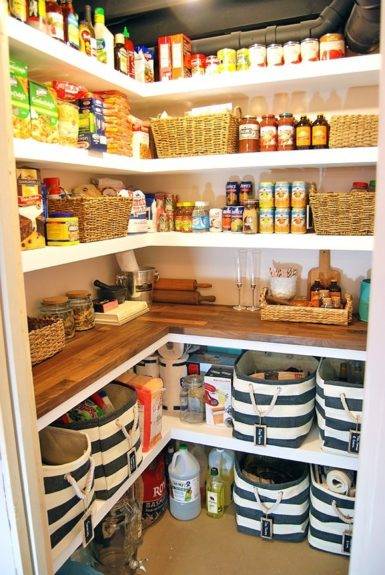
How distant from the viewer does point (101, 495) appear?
1.52 metres

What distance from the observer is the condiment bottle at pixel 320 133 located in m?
1.86

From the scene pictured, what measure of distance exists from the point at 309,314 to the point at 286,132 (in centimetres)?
83

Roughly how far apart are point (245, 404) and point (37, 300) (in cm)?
101

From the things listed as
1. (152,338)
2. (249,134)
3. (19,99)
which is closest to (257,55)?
(249,134)

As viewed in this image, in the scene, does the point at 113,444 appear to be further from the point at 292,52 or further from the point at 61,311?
the point at 292,52

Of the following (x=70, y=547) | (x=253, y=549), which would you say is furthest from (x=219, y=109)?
(x=253, y=549)

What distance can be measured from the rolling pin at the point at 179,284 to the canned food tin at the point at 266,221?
47cm

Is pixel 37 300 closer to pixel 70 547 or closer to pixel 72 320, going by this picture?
pixel 72 320

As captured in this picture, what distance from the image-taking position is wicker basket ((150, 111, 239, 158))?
6.37 feet

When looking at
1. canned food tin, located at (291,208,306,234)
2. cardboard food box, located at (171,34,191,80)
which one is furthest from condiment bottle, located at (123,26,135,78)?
canned food tin, located at (291,208,306,234)

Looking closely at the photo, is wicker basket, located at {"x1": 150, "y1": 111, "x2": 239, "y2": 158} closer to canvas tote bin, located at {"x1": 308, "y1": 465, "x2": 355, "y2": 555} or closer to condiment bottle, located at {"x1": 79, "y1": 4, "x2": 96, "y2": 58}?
condiment bottle, located at {"x1": 79, "y1": 4, "x2": 96, "y2": 58}

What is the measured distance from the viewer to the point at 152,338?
184 centimetres

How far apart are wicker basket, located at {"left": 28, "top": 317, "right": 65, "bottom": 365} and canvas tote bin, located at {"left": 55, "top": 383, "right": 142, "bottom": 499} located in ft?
0.87

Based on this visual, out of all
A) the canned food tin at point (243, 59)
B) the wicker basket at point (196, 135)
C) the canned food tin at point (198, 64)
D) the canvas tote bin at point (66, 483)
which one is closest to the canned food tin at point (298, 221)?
the wicker basket at point (196, 135)
